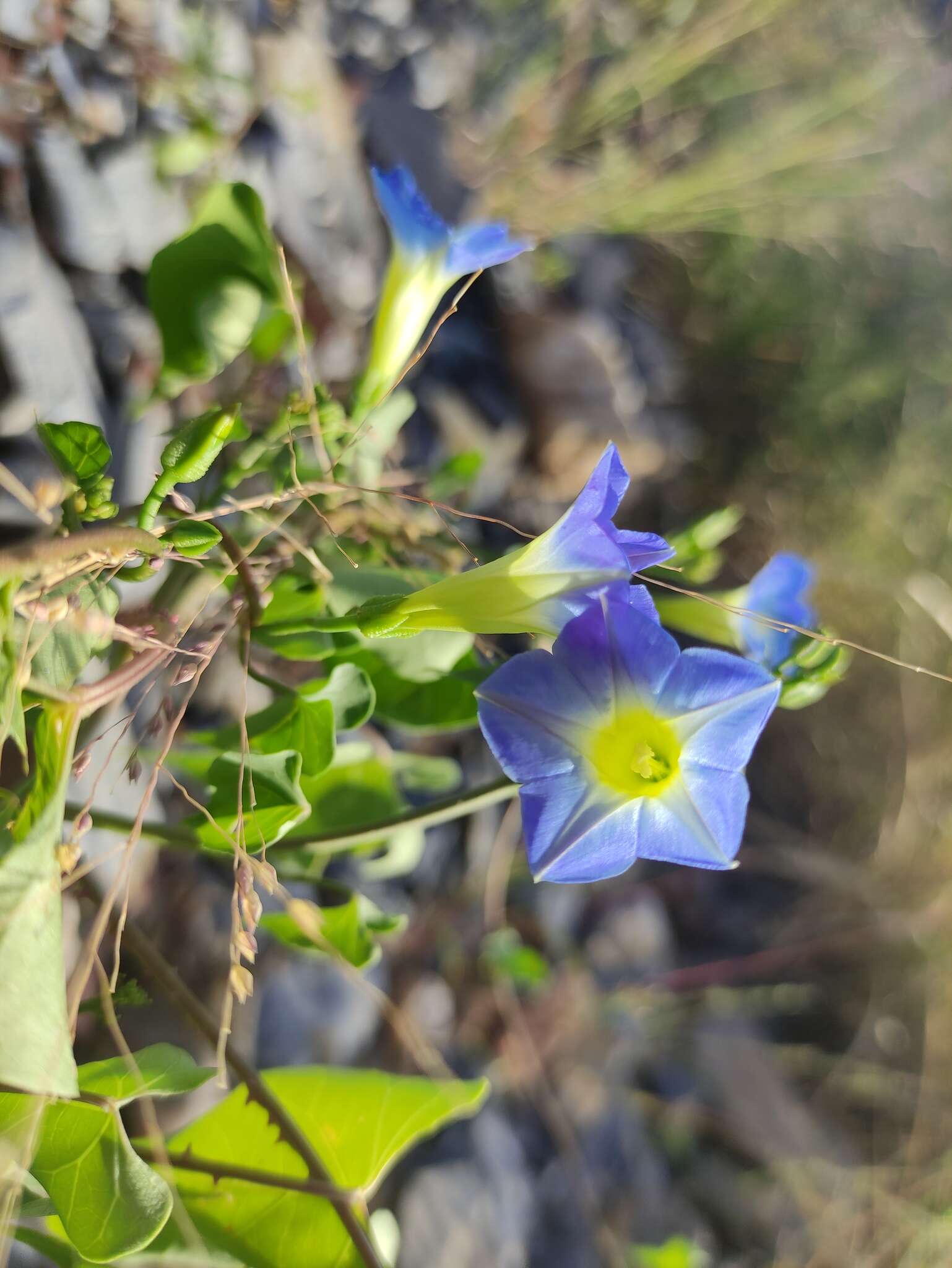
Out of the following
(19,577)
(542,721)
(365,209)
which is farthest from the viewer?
(365,209)

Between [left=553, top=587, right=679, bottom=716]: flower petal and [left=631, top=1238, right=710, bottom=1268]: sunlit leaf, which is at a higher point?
[left=553, top=587, right=679, bottom=716]: flower petal

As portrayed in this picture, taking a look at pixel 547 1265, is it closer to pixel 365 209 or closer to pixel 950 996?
A: pixel 950 996

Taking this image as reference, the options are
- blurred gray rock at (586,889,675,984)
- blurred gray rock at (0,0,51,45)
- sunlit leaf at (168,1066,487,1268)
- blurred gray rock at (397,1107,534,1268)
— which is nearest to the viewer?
sunlit leaf at (168,1066,487,1268)

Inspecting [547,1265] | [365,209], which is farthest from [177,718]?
[547,1265]

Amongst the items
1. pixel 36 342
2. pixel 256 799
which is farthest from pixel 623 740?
pixel 36 342

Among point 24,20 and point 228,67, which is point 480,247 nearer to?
point 24,20

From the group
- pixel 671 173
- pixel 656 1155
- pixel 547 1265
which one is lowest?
pixel 656 1155

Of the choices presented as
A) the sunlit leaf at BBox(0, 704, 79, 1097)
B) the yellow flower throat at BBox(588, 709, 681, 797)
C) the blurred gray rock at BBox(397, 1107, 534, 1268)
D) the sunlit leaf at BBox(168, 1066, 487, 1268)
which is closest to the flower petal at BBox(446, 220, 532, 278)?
the yellow flower throat at BBox(588, 709, 681, 797)

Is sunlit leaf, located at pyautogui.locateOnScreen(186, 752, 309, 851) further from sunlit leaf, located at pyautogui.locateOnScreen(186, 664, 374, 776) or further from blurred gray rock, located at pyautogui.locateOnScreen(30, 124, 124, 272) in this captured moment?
blurred gray rock, located at pyautogui.locateOnScreen(30, 124, 124, 272)
